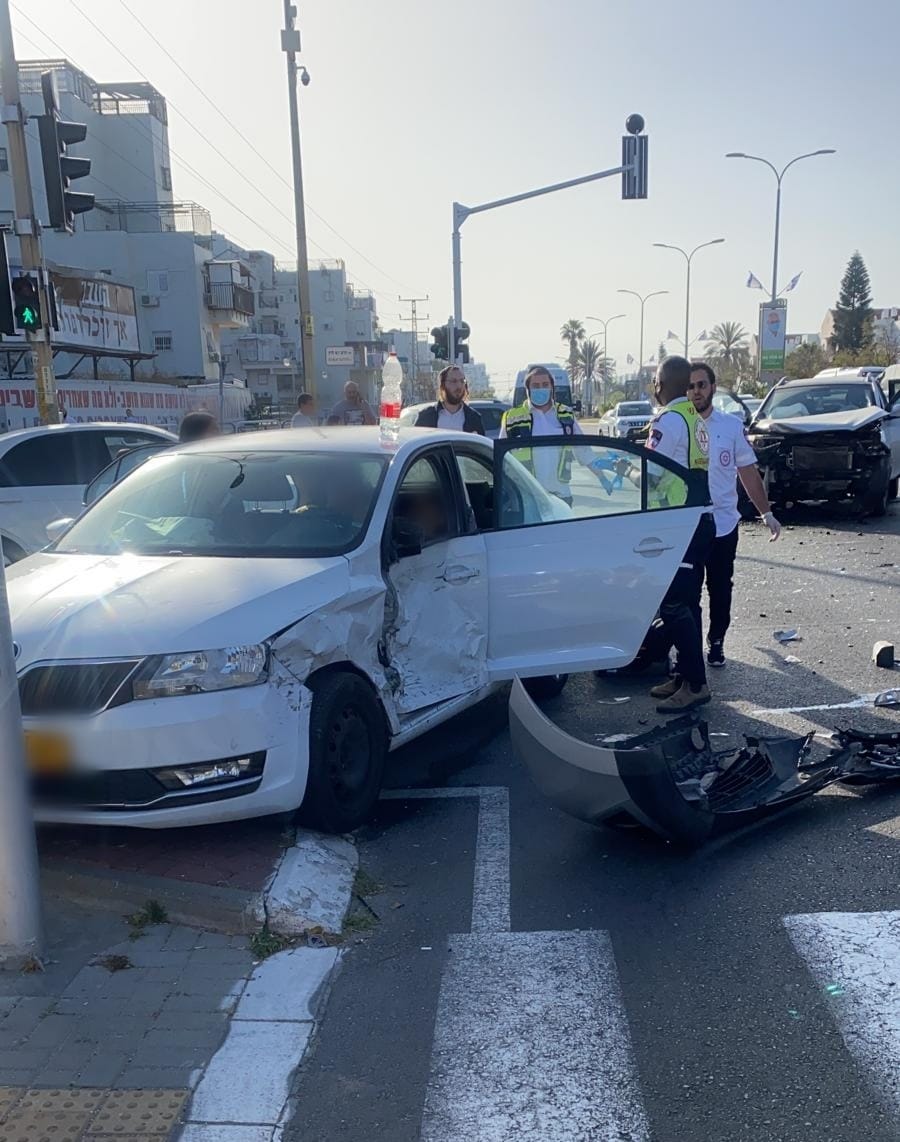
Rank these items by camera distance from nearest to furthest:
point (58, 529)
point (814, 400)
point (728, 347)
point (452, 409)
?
point (58, 529) < point (452, 409) < point (814, 400) < point (728, 347)

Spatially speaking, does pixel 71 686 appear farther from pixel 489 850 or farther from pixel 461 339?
pixel 461 339

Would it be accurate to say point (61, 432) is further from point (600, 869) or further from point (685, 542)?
point (600, 869)

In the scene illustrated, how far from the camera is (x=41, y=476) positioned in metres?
9.49

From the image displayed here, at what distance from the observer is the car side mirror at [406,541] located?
496 cm

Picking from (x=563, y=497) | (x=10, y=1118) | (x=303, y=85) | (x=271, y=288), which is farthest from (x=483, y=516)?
(x=271, y=288)

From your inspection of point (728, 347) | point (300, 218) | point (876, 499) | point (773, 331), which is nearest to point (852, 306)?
point (728, 347)

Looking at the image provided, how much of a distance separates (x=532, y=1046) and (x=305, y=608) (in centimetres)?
191

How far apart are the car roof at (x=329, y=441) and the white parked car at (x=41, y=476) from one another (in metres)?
4.02

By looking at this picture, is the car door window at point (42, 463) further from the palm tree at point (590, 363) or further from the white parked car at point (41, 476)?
the palm tree at point (590, 363)

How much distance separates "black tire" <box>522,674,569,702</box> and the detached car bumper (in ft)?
8.34

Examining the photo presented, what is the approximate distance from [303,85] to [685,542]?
76.9 feet

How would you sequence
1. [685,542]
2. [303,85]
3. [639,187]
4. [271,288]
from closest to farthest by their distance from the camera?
[685,542]
[639,187]
[303,85]
[271,288]

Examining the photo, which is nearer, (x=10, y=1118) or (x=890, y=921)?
(x=10, y=1118)

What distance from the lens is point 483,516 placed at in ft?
19.5
